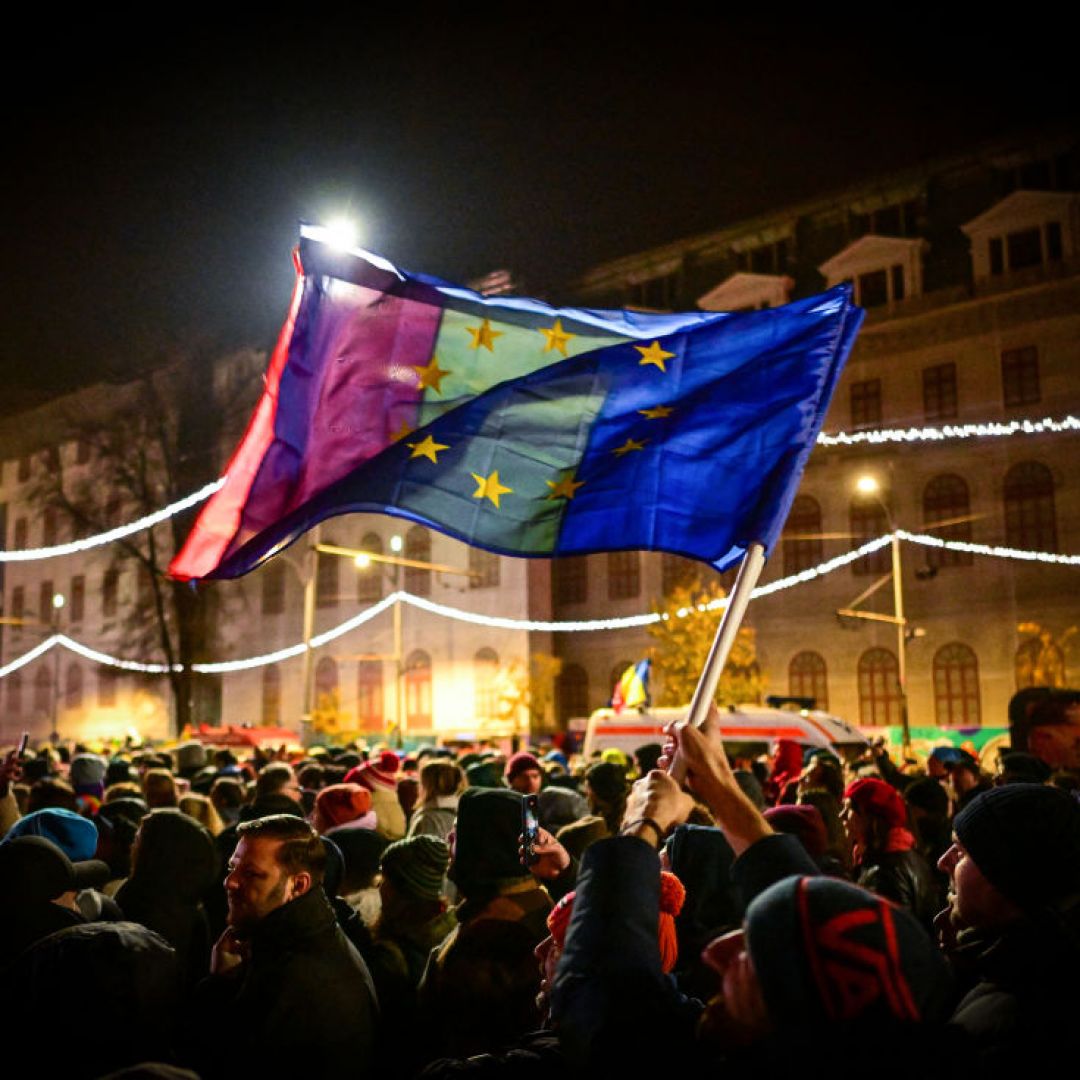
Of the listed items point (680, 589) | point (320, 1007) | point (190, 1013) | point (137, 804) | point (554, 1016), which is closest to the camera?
point (554, 1016)

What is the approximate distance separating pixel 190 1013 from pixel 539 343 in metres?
3.40

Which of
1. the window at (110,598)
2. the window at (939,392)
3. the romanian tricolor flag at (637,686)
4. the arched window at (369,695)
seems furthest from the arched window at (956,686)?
the window at (110,598)

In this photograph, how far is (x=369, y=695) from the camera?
46.0m

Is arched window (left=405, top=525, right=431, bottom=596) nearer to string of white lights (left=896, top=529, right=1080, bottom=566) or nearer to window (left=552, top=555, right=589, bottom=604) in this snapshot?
window (left=552, top=555, right=589, bottom=604)

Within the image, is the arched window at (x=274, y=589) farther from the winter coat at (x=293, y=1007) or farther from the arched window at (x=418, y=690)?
the winter coat at (x=293, y=1007)

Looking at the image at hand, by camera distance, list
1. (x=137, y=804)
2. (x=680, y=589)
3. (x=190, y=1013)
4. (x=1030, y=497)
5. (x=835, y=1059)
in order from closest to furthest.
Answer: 1. (x=835, y=1059)
2. (x=190, y=1013)
3. (x=137, y=804)
4. (x=1030, y=497)
5. (x=680, y=589)

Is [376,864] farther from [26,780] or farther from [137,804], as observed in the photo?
[26,780]

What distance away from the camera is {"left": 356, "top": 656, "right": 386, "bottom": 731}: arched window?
45531 mm

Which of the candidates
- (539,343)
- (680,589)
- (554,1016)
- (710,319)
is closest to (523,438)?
(539,343)

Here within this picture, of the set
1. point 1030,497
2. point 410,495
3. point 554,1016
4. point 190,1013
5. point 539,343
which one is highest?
point 1030,497

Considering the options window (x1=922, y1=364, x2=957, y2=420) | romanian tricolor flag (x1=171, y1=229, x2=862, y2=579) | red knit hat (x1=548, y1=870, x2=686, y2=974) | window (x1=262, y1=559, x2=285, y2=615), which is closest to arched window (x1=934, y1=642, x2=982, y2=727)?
window (x1=922, y1=364, x2=957, y2=420)

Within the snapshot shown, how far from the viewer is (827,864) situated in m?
4.89

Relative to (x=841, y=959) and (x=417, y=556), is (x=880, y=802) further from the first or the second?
(x=417, y=556)

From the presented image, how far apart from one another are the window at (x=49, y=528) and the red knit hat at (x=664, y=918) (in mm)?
60705
